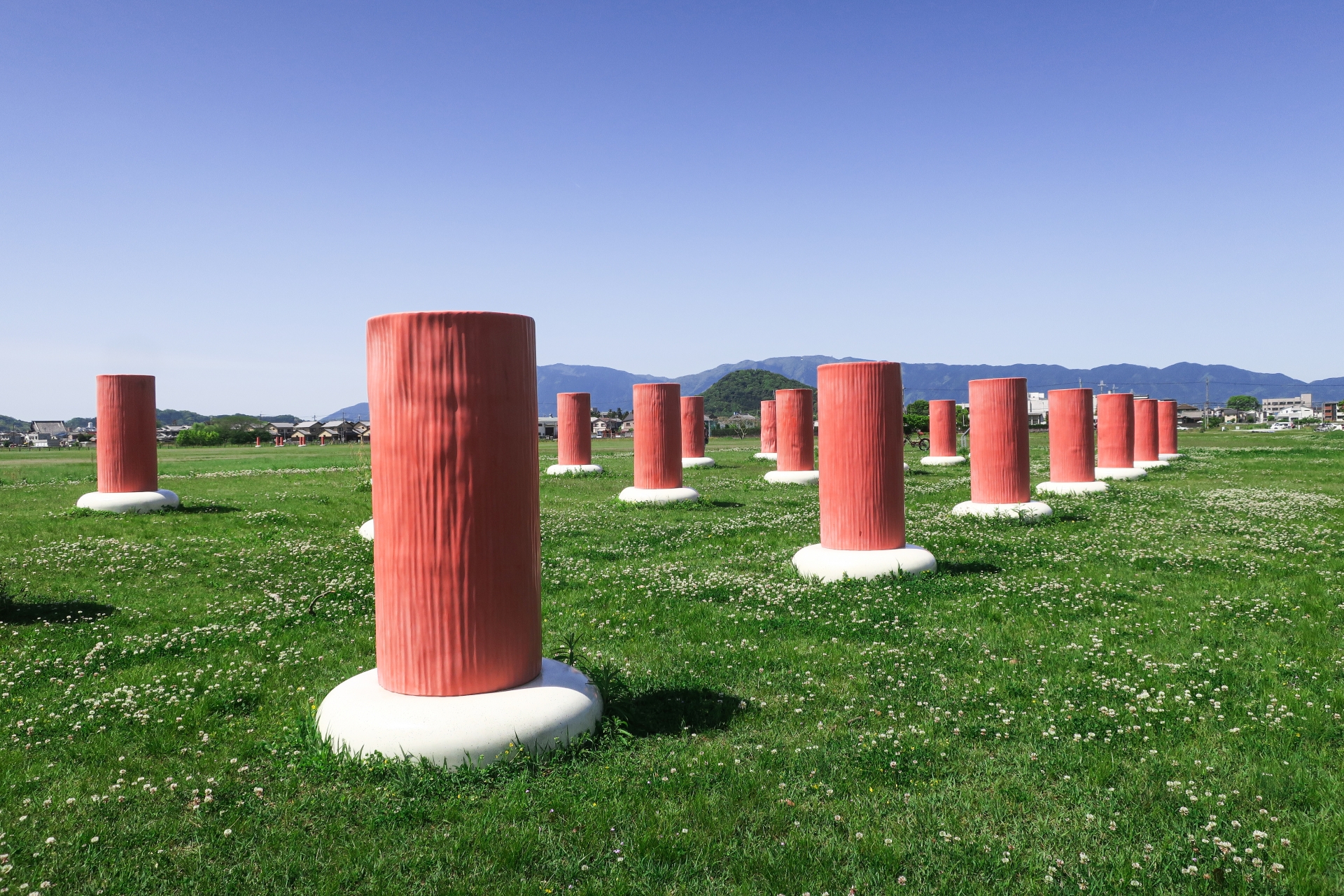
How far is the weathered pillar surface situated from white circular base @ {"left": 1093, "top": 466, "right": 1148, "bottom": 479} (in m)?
8.11

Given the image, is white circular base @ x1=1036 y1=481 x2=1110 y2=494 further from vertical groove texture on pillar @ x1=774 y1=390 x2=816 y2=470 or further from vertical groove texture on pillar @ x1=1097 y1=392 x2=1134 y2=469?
vertical groove texture on pillar @ x1=774 y1=390 x2=816 y2=470

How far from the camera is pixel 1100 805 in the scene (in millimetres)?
5219

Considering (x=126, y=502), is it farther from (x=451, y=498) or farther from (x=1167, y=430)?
(x=1167, y=430)

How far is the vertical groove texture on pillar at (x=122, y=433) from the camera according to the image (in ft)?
64.0

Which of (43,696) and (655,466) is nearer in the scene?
(43,696)

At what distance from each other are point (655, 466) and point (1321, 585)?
14675mm

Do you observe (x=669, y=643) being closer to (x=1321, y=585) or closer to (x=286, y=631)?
(x=286, y=631)

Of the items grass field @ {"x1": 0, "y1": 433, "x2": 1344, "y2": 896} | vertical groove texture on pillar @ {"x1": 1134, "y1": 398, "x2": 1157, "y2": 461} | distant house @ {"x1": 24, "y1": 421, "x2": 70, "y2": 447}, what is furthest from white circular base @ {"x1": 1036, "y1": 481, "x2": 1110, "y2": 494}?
distant house @ {"x1": 24, "y1": 421, "x2": 70, "y2": 447}

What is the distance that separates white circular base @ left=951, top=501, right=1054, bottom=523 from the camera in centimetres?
1766

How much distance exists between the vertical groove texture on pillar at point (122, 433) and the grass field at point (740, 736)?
623 cm

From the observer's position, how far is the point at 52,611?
34.8 feet

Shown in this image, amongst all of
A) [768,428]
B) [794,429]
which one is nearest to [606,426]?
[768,428]

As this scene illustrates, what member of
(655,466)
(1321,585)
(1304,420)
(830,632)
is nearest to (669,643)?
(830,632)

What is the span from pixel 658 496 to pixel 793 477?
7862 millimetres
